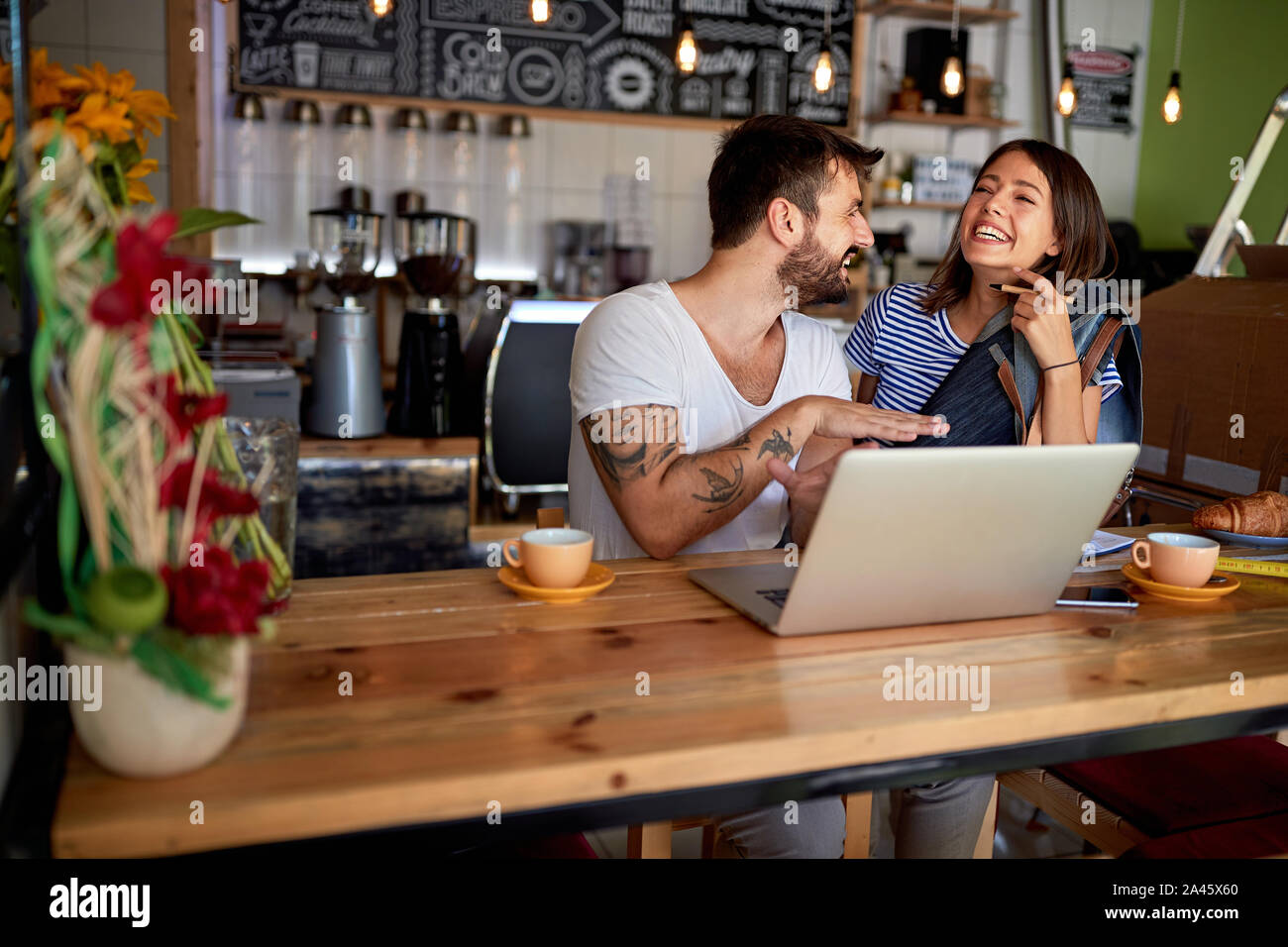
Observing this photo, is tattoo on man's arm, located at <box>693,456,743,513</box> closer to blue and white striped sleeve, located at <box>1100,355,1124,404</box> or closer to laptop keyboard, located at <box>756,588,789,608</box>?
laptop keyboard, located at <box>756,588,789,608</box>

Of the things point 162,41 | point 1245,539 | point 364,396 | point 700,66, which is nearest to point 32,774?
point 1245,539

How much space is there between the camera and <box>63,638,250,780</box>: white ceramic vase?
0.70 meters

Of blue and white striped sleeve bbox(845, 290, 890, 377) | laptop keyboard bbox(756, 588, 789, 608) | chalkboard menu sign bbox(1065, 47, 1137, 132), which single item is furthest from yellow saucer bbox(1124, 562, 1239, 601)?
chalkboard menu sign bbox(1065, 47, 1137, 132)

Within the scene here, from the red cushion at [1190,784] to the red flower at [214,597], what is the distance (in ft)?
3.44

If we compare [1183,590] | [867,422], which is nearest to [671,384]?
[867,422]

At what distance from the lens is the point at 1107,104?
5441 mm

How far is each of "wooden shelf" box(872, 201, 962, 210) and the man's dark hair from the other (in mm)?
3367

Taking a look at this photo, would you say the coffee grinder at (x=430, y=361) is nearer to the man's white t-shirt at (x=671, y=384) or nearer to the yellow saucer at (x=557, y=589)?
the man's white t-shirt at (x=671, y=384)

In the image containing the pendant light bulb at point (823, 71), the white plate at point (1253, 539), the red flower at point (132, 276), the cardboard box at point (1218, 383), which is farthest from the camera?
the pendant light bulb at point (823, 71)

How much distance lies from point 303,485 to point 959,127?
4.13 metres

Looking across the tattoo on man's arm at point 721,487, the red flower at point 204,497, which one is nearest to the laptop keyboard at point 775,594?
the tattoo on man's arm at point 721,487

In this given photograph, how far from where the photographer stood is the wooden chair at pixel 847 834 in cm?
138

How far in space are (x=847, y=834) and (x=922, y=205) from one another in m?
4.12

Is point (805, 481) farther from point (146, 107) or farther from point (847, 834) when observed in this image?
point (146, 107)
